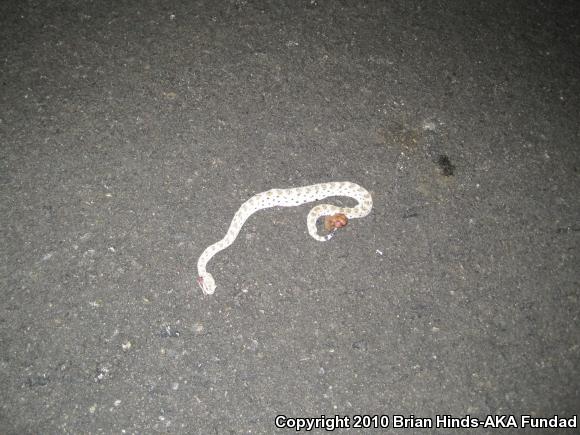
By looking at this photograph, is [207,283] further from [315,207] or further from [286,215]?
[315,207]

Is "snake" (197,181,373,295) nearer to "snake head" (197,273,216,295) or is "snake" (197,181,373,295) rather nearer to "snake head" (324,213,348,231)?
"snake head" (324,213,348,231)

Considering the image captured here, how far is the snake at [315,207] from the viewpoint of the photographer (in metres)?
3.94

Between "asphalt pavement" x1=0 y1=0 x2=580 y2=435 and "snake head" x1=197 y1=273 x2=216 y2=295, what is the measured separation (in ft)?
0.35

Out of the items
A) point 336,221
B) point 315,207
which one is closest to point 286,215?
point 315,207

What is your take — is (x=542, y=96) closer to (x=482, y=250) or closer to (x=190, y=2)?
(x=482, y=250)

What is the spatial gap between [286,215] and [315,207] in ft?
0.99

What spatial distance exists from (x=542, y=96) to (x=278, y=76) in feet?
9.97

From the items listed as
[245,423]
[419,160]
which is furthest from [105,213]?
[419,160]

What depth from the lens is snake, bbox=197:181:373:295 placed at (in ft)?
12.9

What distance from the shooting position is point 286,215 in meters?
4.11

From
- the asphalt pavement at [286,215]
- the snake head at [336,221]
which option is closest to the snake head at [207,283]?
the asphalt pavement at [286,215]

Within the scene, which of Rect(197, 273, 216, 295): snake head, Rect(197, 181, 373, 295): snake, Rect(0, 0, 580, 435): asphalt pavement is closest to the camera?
Rect(0, 0, 580, 435): asphalt pavement

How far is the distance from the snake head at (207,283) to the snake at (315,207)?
0.18 metres

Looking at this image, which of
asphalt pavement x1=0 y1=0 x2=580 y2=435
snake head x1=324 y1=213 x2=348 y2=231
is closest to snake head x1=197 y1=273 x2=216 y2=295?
asphalt pavement x1=0 y1=0 x2=580 y2=435
